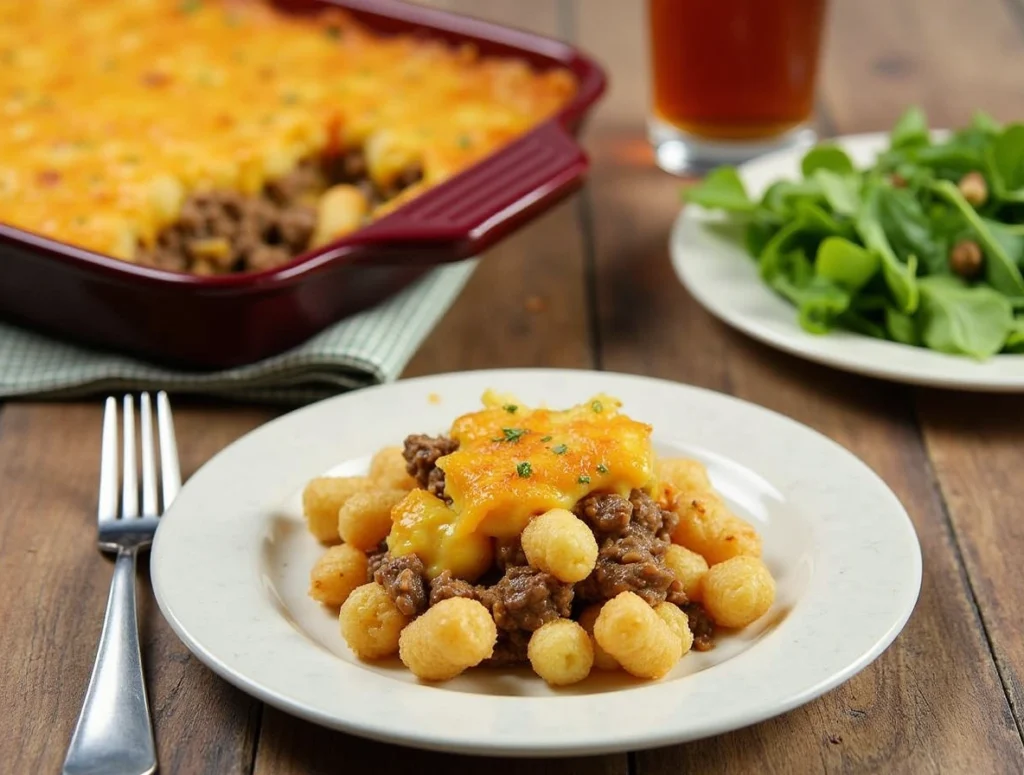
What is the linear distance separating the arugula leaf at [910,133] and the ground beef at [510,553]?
1696 millimetres

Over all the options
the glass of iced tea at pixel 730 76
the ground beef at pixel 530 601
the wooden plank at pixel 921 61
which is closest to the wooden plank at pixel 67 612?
the ground beef at pixel 530 601

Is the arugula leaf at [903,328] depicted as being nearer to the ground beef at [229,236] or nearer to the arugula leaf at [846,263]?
the arugula leaf at [846,263]

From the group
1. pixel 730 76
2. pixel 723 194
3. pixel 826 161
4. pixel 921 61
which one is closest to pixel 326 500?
pixel 723 194

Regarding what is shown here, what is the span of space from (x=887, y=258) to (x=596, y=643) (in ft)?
3.91

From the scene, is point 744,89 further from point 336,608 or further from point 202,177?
point 336,608

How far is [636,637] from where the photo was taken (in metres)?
1.56

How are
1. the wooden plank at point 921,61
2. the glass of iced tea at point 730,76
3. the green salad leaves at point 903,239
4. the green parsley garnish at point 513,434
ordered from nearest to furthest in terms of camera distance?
the green parsley garnish at point 513,434 < the green salad leaves at point 903,239 < the glass of iced tea at point 730,76 < the wooden plank at point 921,61

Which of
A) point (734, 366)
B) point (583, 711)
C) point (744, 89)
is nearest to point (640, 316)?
point (734, 366)

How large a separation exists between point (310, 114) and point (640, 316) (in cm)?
91

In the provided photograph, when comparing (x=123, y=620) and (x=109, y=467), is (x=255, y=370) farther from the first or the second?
(x=123, y=620)

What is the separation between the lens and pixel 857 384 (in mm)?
2557

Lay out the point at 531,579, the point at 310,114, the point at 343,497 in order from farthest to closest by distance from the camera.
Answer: the point at 310,114
the point at 343,497
the point at 531,579

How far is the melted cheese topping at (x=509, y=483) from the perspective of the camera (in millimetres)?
1677

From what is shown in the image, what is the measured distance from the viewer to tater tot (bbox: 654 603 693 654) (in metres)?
1.66
